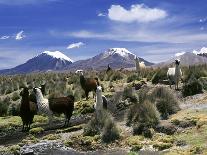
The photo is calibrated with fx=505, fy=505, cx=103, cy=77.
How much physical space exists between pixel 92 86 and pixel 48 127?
24.1 feet

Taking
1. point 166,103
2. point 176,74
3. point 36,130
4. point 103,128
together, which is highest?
point 176,74

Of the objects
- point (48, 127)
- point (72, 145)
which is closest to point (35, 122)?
point (48, 127)

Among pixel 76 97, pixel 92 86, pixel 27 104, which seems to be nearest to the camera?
Answer: pixel 27 104

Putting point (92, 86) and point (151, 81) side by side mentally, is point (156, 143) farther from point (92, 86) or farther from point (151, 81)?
point (151, 81)

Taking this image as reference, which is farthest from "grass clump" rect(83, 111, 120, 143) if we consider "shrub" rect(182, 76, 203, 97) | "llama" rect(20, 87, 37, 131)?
"shrub" rect(182, 76, 203, 97)

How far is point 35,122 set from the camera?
2605 centimetres

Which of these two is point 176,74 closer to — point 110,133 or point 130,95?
point 130,95

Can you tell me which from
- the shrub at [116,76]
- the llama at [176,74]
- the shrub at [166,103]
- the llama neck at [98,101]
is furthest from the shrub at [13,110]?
the shrub at [116,76]

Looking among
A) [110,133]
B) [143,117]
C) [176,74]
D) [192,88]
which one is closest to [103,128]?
[110,133]

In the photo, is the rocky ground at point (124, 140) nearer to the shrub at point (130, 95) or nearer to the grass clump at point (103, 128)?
the grass clump at point (103, 128)

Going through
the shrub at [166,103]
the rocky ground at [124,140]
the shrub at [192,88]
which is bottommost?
the rocky ground at [124,140]

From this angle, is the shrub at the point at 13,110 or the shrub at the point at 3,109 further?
the shrub at the point at 3,109

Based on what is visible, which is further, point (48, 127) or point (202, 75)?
point (202, 75)

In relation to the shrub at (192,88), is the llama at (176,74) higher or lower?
higher
